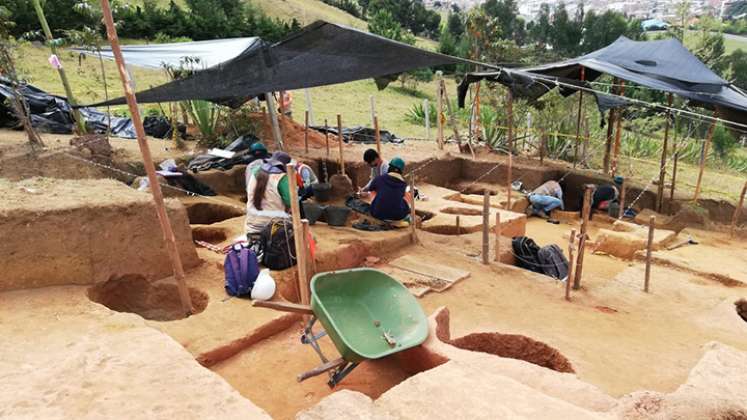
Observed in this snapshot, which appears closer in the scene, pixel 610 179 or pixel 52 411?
pixel 52 411

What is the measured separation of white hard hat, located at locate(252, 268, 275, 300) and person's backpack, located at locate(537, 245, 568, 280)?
389 centimetres

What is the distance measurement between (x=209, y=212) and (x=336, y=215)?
256cm

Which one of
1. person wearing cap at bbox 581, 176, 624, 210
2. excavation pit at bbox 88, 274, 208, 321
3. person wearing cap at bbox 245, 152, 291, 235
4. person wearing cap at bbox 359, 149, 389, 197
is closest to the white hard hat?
excavation pit at bbox 88, 274, 208, 321

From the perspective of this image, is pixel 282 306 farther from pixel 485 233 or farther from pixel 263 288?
pixel 485 233

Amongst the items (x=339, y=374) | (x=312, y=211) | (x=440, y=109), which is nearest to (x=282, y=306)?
(x=339, y=374)

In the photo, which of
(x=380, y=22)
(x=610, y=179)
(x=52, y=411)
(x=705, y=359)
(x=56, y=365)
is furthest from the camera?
(x=380, y=22)

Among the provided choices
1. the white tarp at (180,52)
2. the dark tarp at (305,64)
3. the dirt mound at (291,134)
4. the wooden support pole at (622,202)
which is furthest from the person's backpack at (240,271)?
the wooden support pole at (622,202)

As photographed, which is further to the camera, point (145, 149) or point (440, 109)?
point (440, 109)

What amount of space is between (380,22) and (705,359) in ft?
89.9

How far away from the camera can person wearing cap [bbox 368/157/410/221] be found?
6469mm

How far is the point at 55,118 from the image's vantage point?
1030cm

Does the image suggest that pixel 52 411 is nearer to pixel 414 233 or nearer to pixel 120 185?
pixel 120 185

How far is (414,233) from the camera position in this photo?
6699 millimetres

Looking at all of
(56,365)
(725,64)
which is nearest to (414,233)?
(56,365)
